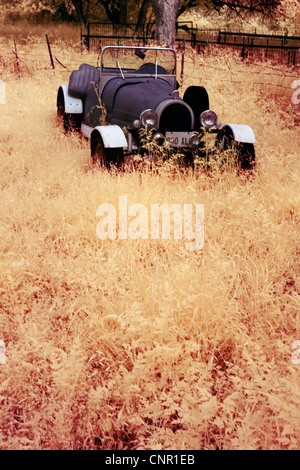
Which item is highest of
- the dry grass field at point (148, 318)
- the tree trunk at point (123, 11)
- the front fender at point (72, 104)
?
the tree trunk at point (123, 11)

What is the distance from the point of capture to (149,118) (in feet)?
17.8

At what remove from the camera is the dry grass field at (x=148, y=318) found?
2.09 metres

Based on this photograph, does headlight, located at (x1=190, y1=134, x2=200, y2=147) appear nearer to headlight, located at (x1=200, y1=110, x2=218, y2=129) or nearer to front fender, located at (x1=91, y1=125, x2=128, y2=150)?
headlight, located at (x1=200, y1=110, x2=218, y2=129)

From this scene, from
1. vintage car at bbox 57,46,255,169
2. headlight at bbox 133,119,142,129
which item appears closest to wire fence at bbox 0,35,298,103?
vintage car at bbox 57,46,255,169

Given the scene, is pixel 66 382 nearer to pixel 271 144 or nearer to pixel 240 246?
pixel 240 246

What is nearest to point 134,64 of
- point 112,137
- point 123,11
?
point 112,137

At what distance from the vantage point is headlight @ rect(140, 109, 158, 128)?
17.7 ft

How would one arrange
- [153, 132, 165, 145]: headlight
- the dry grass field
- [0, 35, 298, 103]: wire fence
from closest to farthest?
the dry grass field
[153, 132, 165, 145]: headlight
[0, 35, 298, 103]: wire fence

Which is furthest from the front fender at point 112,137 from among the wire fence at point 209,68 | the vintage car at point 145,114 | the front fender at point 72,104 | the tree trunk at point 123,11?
the tree trunk at point 123,11

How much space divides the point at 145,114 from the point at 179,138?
0.56 meters

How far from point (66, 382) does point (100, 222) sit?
1.99m

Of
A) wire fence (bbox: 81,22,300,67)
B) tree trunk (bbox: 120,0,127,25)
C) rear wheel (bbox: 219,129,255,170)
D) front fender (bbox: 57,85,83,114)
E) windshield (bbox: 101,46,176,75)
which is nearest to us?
rear wheel (bbox: 219,129,255,170)

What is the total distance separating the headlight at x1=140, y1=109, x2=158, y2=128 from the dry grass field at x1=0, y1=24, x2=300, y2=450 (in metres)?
0.58

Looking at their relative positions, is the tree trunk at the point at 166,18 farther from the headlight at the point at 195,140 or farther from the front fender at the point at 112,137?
the front fender at the point at 112,137
